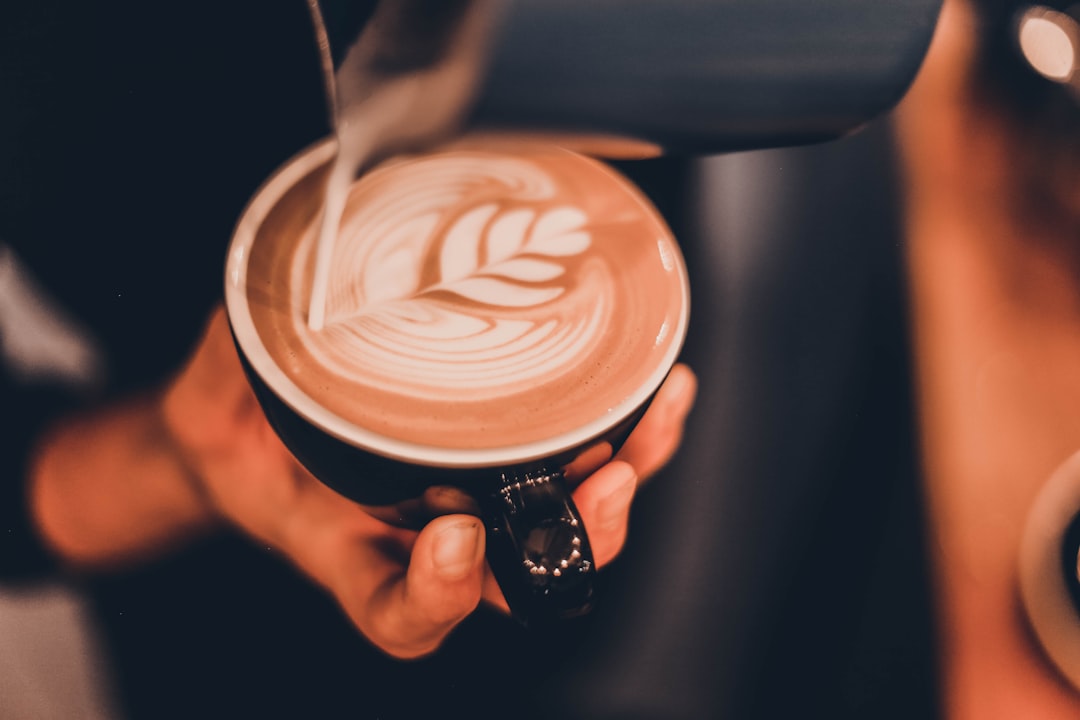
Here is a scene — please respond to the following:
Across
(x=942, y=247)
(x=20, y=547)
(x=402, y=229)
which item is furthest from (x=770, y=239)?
(x=20, y=547)

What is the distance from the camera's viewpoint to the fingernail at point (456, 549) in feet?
1.58

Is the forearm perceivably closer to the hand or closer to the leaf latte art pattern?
the hand

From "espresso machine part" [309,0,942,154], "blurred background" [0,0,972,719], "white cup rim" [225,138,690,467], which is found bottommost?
"blurred background" [0,0,972,719]

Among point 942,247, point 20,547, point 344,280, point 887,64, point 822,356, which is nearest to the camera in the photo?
point 887,64

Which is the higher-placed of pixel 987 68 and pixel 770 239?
pixel 987 68

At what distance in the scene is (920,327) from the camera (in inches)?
37.4

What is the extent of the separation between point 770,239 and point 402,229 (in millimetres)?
563

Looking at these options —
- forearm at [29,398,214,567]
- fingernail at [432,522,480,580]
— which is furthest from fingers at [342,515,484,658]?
forearm at [29,398,214,567]

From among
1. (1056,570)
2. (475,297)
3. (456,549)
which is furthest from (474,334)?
(1056,570)

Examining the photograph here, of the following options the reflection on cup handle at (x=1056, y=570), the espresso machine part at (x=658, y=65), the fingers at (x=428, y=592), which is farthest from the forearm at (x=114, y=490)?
the reflection on cup handle at (x=1056, y=570)

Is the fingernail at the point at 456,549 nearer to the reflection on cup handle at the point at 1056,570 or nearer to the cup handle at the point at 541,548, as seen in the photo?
the cup handle at the point at 541,548

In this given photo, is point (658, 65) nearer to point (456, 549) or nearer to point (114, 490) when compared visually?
point (456, 549)

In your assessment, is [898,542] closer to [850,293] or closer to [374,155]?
[850,293]

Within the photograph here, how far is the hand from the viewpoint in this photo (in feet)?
1.82
